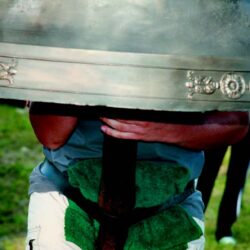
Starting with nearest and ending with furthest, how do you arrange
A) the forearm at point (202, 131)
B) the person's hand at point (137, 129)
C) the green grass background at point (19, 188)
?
the person's hand at point (137, 129) < the forearm at point (202, 131) < the green grass background at point (19, 188)

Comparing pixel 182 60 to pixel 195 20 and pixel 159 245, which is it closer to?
pixel 195 20

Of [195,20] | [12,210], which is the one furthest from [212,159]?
[195,20]

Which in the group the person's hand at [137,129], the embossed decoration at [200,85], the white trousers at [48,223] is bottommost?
the white trousers at [48,223]

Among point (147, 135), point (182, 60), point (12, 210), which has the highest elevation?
point (182, 60)

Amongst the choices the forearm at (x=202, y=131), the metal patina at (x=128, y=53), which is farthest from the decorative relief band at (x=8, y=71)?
the forearm at (x=202, y=131)

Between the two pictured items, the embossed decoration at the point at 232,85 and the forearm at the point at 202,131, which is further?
the forearm at the point at 202,131

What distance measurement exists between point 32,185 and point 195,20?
0.75 m

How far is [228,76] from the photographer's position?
132 centimetres

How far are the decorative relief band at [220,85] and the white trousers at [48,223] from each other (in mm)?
657

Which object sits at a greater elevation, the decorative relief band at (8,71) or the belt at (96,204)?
the decorative relief band at (8,71)

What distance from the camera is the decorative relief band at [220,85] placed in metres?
1.30

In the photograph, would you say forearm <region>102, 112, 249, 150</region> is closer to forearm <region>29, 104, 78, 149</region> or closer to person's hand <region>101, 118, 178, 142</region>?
person's hand <region>101, 118, 178, 142</region>

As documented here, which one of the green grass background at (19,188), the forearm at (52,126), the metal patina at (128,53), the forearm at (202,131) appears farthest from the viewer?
the green grass background at (19,188)

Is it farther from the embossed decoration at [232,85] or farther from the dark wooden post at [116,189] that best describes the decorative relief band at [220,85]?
the dark wooden post at [116,189]
